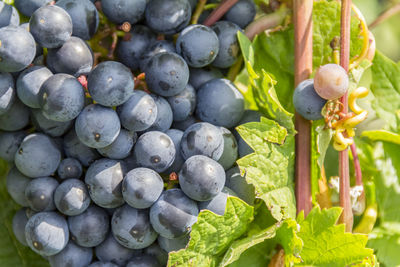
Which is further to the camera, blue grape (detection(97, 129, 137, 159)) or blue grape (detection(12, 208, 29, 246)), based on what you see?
blue grape (detection(12, 208, 29, 246))

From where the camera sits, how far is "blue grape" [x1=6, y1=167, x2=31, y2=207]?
3.10 feet

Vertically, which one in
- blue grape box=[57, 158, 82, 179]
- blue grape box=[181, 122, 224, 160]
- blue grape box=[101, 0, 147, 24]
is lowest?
blue grape box=[57, 158, 82, 179]

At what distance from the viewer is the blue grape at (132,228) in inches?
33.7

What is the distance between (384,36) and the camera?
5.17 feet

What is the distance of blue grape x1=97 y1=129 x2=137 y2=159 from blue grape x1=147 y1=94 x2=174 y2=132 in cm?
4

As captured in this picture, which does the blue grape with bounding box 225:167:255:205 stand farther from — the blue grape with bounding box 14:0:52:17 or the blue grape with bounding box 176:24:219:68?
the blue grape with bounding box 14:0:52:17

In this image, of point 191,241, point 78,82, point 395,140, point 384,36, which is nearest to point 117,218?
point 191,241

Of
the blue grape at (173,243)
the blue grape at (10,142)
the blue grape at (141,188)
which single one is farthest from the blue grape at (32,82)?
the blue grape at (173,243)

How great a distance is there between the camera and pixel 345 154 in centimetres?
92

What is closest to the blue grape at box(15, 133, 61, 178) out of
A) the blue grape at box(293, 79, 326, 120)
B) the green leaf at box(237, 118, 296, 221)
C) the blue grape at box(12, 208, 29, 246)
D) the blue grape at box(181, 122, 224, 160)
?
the blue grape at box(12, 208, 29, 246)

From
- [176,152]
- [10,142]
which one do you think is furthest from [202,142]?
[10,142]

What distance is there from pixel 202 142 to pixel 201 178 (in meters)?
0.07

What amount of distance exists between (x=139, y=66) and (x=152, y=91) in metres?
0.09

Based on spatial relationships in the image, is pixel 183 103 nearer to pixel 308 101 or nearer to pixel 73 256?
pixel 308 101
